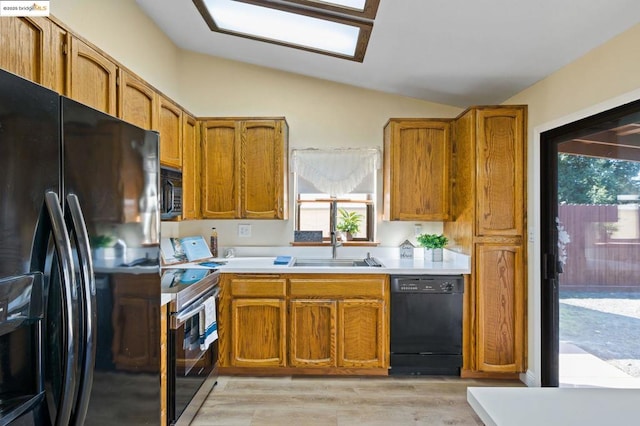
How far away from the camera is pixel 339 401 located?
2473 mm

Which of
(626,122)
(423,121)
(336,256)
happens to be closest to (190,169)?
(336,256)

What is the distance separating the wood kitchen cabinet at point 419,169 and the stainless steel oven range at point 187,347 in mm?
1742

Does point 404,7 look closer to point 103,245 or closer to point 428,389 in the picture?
point 103,245

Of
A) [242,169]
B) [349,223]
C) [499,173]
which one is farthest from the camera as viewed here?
[349,223]

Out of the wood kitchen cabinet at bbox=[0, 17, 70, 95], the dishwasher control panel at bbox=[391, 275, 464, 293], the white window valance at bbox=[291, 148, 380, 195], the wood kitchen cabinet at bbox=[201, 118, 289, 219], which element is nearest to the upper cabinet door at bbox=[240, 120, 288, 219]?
the wood kitchen cabinet at bbox=[201, 118, 289, 219]

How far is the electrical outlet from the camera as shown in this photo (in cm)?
346

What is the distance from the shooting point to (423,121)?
120 inches

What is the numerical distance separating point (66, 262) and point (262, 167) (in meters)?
2.31

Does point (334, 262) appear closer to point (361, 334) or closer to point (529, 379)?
point (361, 334)

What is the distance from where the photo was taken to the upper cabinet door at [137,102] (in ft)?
6.49

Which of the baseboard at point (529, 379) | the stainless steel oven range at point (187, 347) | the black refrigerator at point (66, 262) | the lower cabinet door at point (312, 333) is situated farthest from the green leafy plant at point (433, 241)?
the black refrigerator at point (66, 262)

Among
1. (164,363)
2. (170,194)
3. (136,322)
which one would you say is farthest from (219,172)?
(136,322)

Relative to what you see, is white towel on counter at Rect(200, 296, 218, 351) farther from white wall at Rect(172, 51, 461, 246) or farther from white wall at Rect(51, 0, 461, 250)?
white wall at Rect(172, 51, 461, 246)

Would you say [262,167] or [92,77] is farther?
[262,167]
